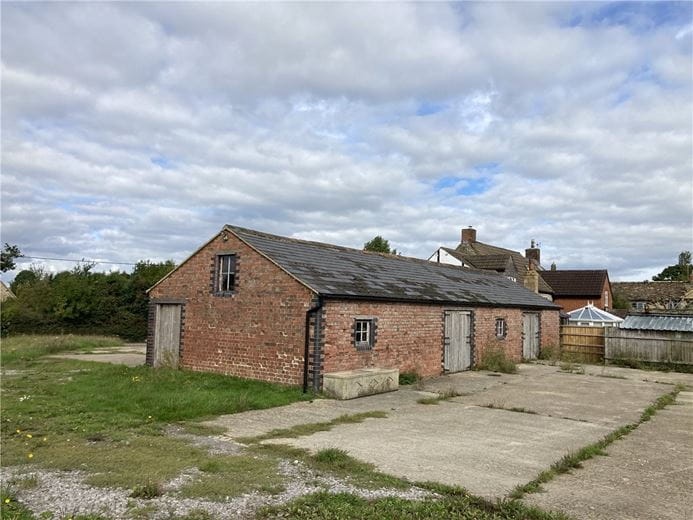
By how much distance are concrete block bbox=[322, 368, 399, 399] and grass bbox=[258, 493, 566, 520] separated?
23.1 feet

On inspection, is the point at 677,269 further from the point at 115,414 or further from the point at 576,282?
the point at 115,414

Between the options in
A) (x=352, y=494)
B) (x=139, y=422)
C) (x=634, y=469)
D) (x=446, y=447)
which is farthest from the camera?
(x=139, y=422)

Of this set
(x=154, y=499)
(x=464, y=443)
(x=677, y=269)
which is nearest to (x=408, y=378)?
(x=464, y=443)

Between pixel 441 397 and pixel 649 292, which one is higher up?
pixel 649 292

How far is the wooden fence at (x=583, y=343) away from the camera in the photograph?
25.0 metres

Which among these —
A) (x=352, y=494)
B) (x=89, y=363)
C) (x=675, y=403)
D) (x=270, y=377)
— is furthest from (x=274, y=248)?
(x=675, y=403)

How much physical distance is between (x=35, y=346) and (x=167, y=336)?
11663mm

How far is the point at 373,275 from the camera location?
17.9m

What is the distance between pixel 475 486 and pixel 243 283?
1051 cm

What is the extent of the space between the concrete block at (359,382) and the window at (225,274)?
470 centimetres

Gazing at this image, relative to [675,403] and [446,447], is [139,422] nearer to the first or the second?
[446,447]

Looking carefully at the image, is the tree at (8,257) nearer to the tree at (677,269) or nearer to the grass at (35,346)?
the grass at (35,346)

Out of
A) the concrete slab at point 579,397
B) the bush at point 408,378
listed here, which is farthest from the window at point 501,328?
the bush at point 408,378

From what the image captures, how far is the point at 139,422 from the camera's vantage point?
32.2 ft
